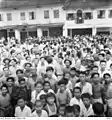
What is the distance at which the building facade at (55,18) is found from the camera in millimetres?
27062

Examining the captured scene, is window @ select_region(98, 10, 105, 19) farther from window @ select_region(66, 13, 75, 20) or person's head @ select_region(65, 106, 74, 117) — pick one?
person's head @ select_region(65, 106, 74, 117)

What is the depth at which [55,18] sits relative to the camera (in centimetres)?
2825

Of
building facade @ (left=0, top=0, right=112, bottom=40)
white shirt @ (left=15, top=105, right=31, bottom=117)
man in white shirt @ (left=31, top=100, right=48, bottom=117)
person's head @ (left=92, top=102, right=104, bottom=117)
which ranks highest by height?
person's head @ (left=92, top=102, right=104, bottom=117)

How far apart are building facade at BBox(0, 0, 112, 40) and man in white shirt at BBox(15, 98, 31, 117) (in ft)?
74.1

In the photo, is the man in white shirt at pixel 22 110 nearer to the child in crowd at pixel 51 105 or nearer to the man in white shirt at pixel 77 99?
the child in crowd at pixel 51 105

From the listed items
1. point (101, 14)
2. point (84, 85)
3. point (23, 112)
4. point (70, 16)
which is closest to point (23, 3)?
point (70, 16)

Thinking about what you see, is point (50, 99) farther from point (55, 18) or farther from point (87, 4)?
point (55, 18)

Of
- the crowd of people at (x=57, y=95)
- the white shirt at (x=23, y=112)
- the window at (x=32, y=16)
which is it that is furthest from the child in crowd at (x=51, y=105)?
the window at (x=32, y=16)

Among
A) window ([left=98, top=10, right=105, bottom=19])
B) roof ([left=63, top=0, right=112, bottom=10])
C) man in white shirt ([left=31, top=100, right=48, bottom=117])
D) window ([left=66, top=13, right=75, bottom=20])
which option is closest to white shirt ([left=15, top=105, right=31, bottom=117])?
man in white shirt ([left=31, top=100, right=48, bottom=117])

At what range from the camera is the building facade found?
27062 mm

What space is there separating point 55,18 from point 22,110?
23905 mm

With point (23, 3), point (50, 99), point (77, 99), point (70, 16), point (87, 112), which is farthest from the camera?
point (23, 3)

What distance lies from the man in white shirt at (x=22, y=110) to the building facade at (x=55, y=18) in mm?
22583

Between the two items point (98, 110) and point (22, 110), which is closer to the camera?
point (98, 110)
